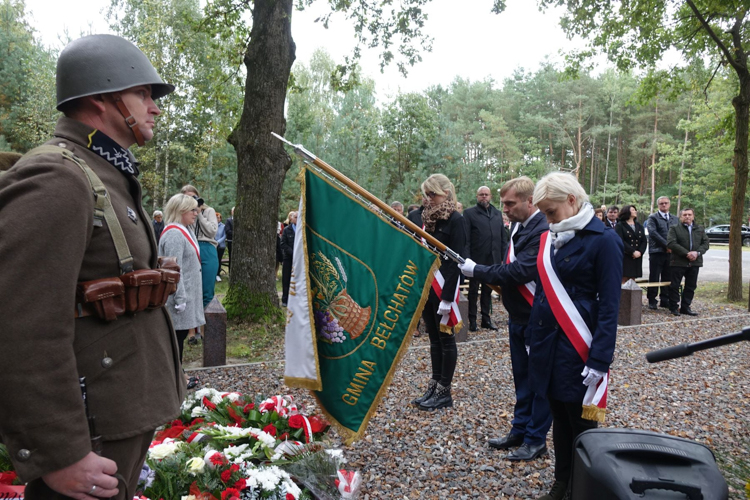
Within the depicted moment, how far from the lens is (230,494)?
270 centimetres

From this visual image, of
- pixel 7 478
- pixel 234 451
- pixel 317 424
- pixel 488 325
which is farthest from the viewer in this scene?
pixel 488 325

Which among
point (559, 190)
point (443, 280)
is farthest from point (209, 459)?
point (443, 280)

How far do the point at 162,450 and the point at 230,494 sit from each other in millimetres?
507

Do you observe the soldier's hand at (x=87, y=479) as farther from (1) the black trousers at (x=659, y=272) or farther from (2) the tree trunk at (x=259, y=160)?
(1) the black trousers at (x=659, y=272)

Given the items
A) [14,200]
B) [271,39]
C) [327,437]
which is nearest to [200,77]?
[271,39]

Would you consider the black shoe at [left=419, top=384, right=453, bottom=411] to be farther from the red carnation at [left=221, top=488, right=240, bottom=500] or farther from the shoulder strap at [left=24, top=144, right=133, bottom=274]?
the shoulder strap at [left=24, top=144, right=133, bottom=274]

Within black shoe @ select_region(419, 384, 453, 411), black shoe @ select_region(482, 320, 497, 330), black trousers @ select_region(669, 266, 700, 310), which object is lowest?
black shoe @ select_region(482, 320, 497, 330)

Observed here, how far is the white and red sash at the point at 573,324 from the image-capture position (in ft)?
9.82

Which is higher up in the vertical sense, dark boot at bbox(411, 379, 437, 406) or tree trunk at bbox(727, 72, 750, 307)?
tree trunk at bbox(727, 72, 750, 307)

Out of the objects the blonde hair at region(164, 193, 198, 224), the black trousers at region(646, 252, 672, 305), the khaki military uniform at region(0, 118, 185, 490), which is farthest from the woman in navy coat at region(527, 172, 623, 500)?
the black trousers at region(646, 252, 672, 305)

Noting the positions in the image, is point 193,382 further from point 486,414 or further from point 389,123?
point 389,123

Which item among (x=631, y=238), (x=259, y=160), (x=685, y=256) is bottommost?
(x=685, y=256)

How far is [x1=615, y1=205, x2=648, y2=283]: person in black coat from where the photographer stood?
10.7 meters

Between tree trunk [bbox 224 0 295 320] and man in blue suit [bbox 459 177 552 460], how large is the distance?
4.74 meters
